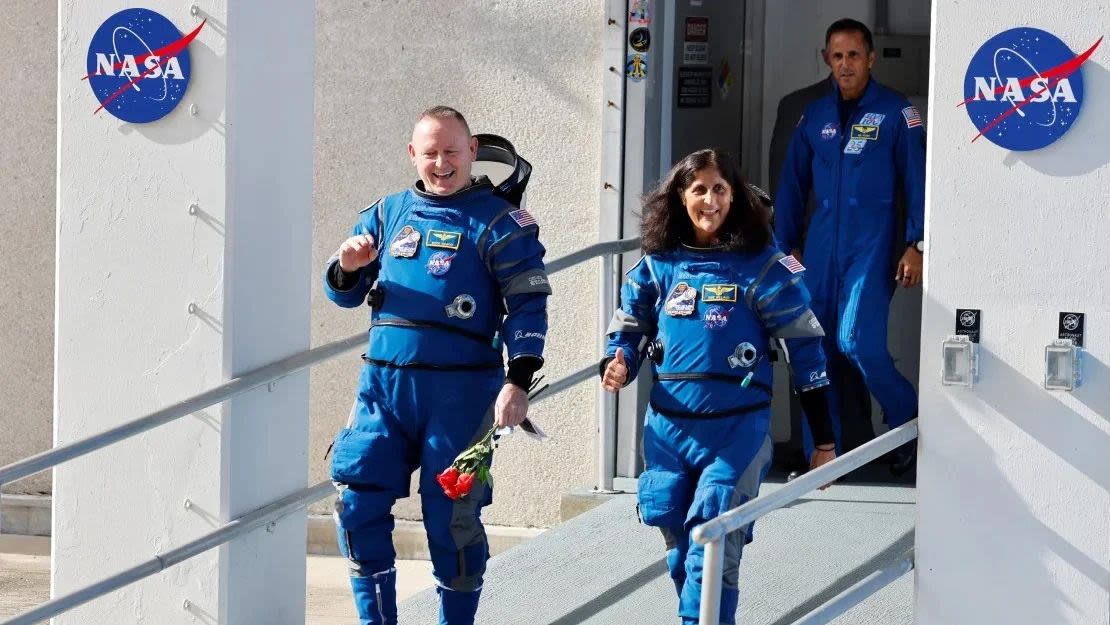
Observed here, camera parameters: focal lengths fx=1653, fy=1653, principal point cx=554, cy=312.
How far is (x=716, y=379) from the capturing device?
14.4 feet

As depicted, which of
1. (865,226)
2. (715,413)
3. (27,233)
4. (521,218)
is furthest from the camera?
(27,233)

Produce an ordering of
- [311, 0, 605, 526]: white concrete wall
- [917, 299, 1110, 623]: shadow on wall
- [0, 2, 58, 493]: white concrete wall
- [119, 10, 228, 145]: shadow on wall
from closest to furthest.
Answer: [917, 299, 1110, 623]: shadow on wall → [119, 10, 228, 145]: shadow on wall → [311, 0, 605, 526]: white concrete wall → [0, 2, 58, 493]: white concrete wall

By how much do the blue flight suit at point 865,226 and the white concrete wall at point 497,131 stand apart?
4.20ft

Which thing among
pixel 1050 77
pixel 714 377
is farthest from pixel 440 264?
pixel 1050 77

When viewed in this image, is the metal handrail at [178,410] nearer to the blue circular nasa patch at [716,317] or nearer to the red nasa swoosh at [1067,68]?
the blue circular nasa patch at [716,317]

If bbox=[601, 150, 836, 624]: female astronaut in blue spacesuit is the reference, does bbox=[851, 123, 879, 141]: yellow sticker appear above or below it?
above

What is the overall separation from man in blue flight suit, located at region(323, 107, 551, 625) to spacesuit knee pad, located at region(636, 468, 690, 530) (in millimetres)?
427

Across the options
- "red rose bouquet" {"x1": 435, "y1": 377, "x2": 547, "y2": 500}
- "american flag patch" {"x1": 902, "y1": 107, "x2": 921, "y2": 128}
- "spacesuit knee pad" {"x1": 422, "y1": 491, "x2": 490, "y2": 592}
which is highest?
"american flag patch" {"x1": 902, "y1": 107, "x2": 921, "y2": 128}

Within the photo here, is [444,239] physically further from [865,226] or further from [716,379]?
[865,226]

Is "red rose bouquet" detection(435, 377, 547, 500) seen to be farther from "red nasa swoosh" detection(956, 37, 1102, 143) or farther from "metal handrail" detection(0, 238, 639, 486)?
"red nasa swoosh" detection(956, 37, 1102, 143)

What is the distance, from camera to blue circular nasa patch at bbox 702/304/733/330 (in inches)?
174

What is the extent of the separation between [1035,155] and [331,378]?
13.1ft

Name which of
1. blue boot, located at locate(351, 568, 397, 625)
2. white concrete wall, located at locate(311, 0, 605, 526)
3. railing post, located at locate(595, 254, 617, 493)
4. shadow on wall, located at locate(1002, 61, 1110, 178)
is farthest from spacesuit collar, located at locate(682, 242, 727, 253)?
white concrete wall, located at locate(311, 0, 605, 526)

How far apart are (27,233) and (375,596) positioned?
4.11 metres
